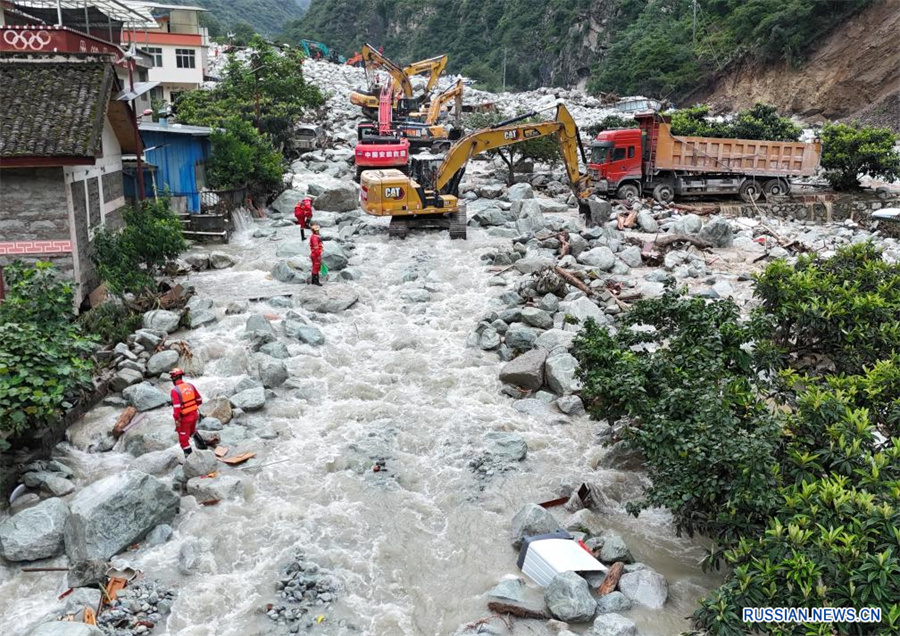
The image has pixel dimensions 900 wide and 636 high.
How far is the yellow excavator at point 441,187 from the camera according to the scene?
63.0 feet

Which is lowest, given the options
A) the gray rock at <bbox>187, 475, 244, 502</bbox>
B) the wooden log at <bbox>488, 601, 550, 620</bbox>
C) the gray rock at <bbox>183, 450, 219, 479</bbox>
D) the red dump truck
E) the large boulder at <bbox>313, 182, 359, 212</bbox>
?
the wooden log at <bbox>488, 601, 550, 620</bbox>

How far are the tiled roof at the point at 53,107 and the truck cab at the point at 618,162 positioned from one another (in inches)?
595

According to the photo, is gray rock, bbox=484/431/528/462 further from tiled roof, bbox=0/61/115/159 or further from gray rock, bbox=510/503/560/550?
tiled roof, bbox=0/61/115/159

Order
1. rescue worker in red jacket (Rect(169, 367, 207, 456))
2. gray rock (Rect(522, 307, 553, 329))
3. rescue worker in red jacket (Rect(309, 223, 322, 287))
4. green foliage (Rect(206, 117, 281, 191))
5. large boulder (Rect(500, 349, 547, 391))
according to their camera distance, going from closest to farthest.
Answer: rescue worker in red jacket (Rect(169, 367, 207, 456)) → large boulder (Rect(500, 349, 547, 391)) → gray rock (Rect(522, 307, 553, 329)) → rescue worker in red jacket (Rect(309, 223, 322, 287)) → green foliage (Rect(206, 117, 281, 191))

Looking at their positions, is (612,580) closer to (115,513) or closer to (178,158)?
(115,513)

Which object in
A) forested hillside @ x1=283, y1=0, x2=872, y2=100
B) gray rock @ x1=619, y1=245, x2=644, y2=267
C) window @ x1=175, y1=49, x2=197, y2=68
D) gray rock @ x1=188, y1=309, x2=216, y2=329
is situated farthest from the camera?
forested hillside @ x1=283, y1=0, x2=872, y2=100

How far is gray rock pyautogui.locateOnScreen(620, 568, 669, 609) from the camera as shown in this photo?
664cm

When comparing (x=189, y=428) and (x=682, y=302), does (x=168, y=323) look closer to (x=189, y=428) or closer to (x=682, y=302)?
(x=189, y=428)

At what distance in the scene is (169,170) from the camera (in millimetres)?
18891

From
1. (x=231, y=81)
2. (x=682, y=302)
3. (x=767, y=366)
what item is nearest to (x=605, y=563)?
(x=767, y=366)

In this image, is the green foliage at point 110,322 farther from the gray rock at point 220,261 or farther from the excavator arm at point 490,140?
the excavator arm at point 490,140

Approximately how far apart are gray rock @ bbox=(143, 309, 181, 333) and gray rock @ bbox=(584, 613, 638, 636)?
8978 mm

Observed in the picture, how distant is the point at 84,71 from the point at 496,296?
27.8ft

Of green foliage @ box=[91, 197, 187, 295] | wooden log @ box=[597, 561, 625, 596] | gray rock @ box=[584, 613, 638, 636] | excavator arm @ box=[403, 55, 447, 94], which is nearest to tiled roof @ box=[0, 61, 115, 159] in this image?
green foliage @ box=[91, 197, 187, 295]
